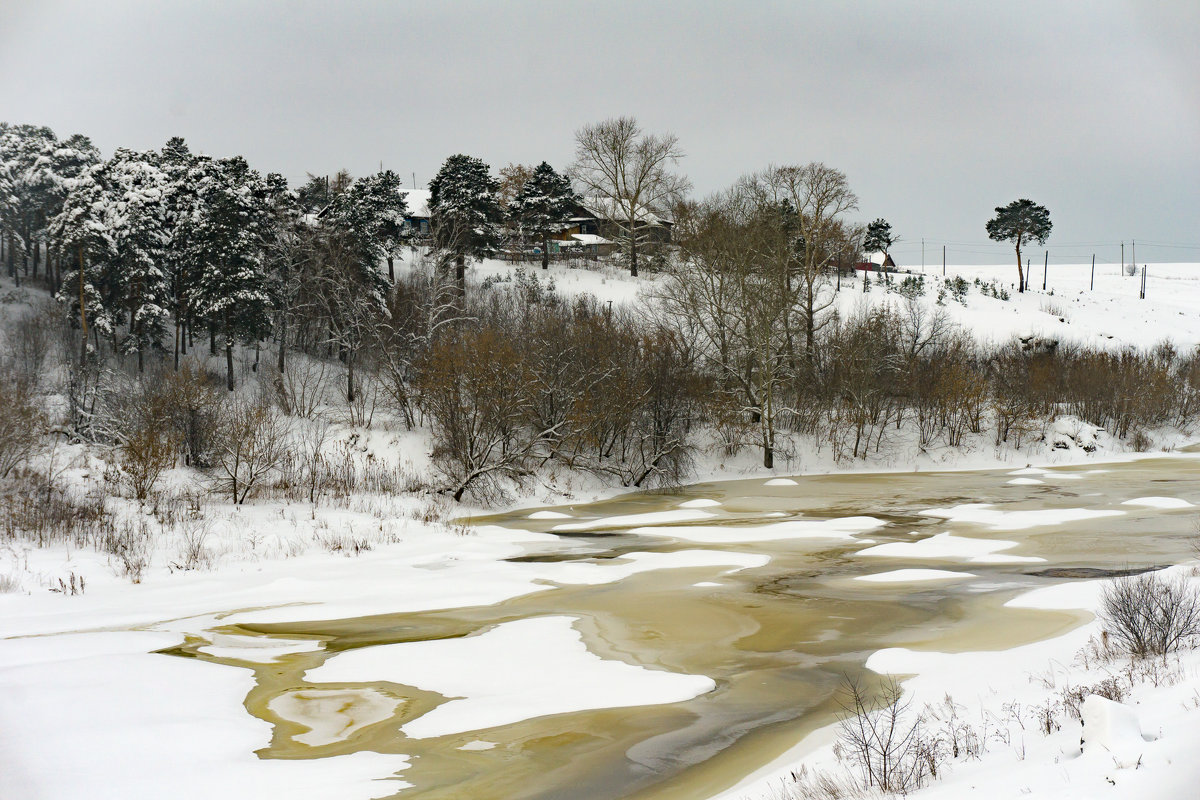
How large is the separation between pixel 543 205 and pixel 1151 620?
60519mm

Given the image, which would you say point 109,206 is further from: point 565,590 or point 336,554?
point 565,590

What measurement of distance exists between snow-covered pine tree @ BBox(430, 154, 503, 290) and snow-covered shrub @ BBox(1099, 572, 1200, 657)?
48171 mm

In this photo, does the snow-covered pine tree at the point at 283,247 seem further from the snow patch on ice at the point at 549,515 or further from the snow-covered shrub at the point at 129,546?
the snow-covered shrub at the point at 129,546

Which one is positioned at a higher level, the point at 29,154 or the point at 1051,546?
the point at 29,154

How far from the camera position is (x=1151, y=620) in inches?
371

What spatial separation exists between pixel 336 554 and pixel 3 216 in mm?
42126

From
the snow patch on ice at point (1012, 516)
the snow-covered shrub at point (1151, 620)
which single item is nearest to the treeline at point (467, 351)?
the snow patch on ice at point (1012, 516)

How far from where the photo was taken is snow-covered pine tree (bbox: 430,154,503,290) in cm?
5584

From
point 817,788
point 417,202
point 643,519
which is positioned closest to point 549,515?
point 643,519

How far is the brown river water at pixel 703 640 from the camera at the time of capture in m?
8.50

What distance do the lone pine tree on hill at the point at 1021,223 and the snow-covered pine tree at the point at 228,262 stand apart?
6154 cm

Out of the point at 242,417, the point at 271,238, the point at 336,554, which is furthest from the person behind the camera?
the point at 271,238

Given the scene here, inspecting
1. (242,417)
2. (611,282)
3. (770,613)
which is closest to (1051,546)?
(770,613)

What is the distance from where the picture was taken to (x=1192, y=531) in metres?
20.9
